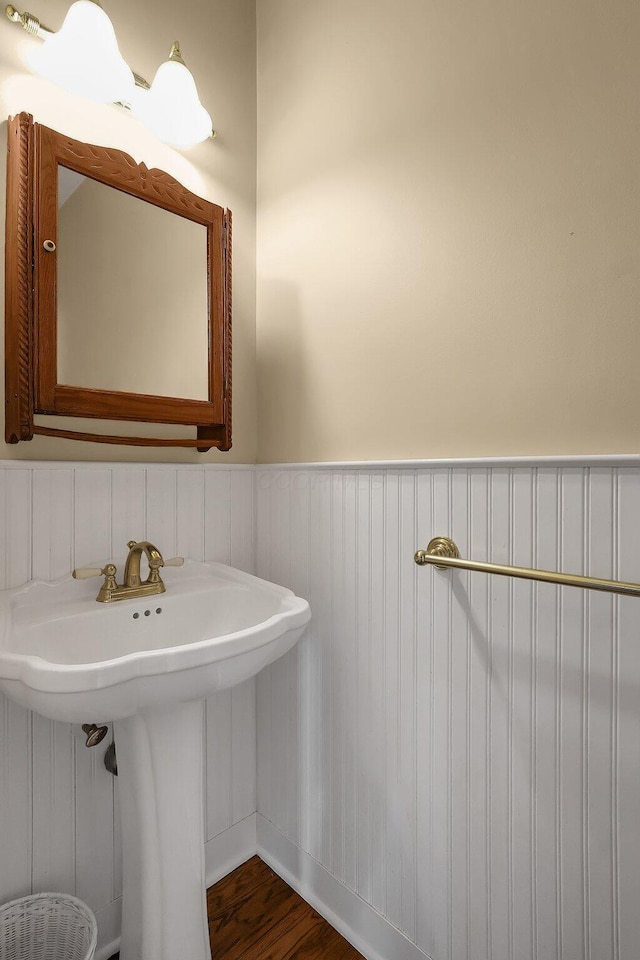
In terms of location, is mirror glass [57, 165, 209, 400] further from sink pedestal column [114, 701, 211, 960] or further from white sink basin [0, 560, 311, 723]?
sink pedestal column [114, 701, 211, 960]

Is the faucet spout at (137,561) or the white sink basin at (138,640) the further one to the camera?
the faucet spout at (137,561)

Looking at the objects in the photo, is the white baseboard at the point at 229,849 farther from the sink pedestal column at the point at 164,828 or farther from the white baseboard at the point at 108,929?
the sink pedestal column at the point at 164,828

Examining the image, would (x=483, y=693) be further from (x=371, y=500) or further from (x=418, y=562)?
(x=371, y=500)

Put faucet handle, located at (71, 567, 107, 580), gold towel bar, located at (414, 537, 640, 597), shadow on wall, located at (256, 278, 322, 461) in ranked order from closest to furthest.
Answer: gold towel bar, located at (414, 537, 640, 597) < faucet handle, located at (71, 567, 107, 580) < shadow on wall, located at (256, 278, 322, 461)

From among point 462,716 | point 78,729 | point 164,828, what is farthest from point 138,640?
point 462,716

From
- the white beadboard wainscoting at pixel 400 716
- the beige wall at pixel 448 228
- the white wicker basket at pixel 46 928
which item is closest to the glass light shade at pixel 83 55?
the beige wall at pixel 448 228

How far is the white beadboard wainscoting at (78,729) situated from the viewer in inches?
41.1

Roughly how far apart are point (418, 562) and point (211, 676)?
1.45 ft

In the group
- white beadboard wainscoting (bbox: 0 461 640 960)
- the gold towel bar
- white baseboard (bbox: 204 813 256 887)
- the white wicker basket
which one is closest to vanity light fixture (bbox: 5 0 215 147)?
white beadboard wainscoting (bbox: 0 461 640 960)

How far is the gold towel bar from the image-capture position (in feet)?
2.42

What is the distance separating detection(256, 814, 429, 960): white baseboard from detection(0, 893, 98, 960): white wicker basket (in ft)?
1.76

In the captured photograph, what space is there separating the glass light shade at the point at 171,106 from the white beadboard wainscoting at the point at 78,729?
2.72 ft

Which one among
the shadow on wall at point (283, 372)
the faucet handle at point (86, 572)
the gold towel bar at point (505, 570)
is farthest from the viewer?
the shadow on wall at point (283, 372)

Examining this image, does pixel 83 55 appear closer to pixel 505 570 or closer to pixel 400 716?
pixel 505 570
